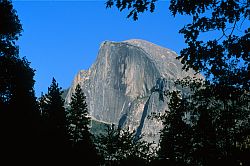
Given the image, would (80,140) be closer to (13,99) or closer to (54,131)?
(54,131)

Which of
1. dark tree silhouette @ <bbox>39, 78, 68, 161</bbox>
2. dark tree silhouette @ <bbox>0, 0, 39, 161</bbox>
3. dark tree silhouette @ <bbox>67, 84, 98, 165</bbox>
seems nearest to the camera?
dark tree silhouette @ <bbox>0, 0, 39, 161</bbox>

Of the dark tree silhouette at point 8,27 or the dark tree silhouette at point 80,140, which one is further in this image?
the dark tree silhouette at point 80,140

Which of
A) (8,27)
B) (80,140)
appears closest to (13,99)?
(8,27)

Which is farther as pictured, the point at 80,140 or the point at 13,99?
the point at 80,140

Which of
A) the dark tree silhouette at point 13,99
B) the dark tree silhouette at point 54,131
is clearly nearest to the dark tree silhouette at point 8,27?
the dark tree silhouette at point 13,99

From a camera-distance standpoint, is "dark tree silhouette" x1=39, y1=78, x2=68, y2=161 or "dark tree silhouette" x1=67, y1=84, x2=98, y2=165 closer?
"dark tree silhouette" x1=39, y1=78, x2=68, y2=161

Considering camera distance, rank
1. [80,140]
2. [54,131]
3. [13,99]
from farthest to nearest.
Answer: [80,140]
[54,131]
[13,99]

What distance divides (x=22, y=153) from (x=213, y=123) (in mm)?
11468

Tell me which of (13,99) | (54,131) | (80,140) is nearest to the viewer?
(13,99)

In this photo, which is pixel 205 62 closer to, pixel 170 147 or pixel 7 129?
pixel 7 129

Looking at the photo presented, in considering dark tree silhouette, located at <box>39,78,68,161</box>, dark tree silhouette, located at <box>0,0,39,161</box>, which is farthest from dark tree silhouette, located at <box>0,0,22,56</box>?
dark tree silhouette, located at <box>39,78,68,161</box>

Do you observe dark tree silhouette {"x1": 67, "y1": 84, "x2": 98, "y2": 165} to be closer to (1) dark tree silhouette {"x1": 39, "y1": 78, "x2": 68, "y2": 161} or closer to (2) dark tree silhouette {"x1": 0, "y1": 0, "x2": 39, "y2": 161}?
(1) dark tree silhouette {"x1": 39, "y1": 78, "x2": 68, "y2": 161}

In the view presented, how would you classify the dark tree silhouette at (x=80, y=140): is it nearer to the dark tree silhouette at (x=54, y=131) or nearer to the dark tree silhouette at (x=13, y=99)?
the dark tree silhouette at (x=54, y=131)

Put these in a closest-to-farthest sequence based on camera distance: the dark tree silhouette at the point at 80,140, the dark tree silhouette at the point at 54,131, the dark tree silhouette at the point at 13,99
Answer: the dark tree silhouette at the point at 13,99 < the dark tree silhouette at the point at 54,131 < the dark tree silhouette at the point at 80,140
